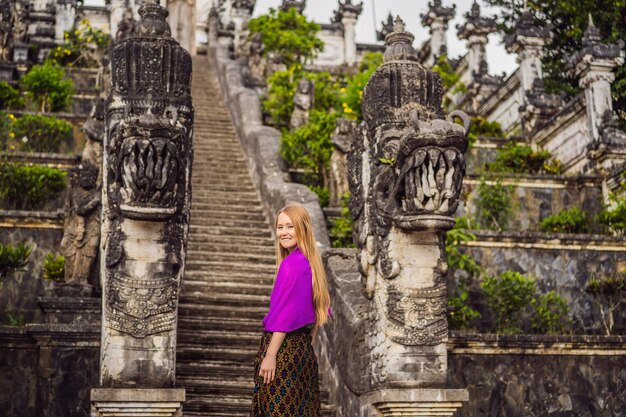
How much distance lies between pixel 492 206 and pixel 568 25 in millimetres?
11106

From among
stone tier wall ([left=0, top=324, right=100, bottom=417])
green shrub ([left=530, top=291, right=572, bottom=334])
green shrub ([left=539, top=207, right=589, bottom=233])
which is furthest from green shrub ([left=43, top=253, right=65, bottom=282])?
green shrub ([left=539, top=207, right=589, bottom=233])

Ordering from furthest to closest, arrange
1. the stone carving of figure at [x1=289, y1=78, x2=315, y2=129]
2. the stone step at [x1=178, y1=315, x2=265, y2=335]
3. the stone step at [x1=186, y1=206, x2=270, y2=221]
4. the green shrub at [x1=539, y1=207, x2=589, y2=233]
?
the stone carving of figure at [x1=289, y1=78, x2=315, y2=129] → the green shrub at [x1=539, y1=207, x2=589, y2=233] → the stone step at [x1=186, y1=206, x2=270, y2=221] → the stone step at [x1=178, y1=315, x2=265, y2=335]

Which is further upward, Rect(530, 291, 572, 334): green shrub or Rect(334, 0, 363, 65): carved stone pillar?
Rect(334, 0, 363, 65): carved stone pillar

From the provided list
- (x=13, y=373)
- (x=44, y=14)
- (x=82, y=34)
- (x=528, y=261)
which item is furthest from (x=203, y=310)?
(x=44, y=14)

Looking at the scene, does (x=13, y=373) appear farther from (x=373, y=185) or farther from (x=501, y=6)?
(x=501, y=6)

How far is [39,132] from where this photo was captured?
19219mm

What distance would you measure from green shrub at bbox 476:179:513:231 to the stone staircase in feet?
14.3

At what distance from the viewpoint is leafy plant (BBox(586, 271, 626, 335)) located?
15258 mm

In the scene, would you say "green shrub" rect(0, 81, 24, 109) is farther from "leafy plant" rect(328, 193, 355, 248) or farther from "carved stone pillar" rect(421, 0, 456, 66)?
"carved stone pillar" rect(421, 0, 456, 66)

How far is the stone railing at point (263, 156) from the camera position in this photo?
46.4ft

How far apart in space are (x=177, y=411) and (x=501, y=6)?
23045 millimetres

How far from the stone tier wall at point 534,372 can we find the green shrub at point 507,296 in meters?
1.96

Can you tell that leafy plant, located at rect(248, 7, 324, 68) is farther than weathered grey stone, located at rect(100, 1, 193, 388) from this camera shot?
Yes

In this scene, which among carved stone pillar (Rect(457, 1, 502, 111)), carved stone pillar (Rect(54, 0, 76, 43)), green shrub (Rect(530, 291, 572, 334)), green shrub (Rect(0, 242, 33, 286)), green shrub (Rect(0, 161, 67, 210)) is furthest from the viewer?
carved stone pillar (Rect(54, 0, 76, 43))
